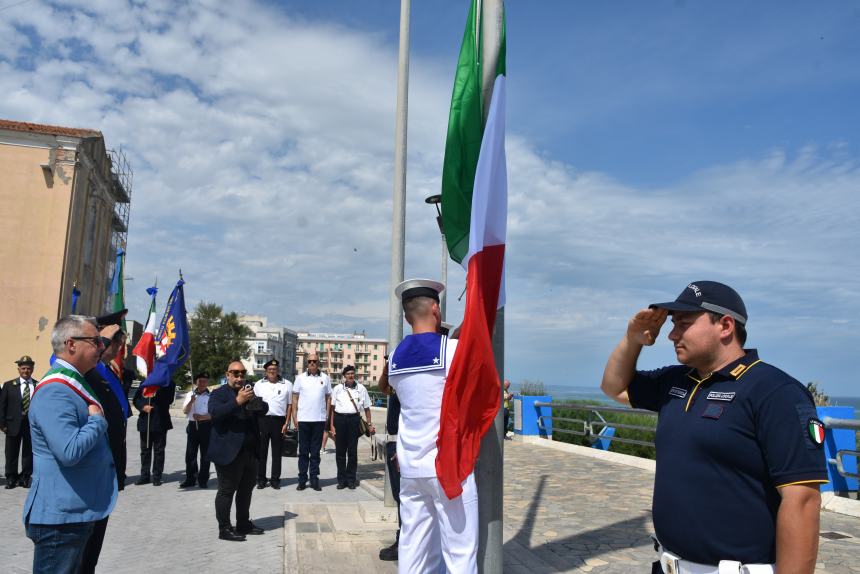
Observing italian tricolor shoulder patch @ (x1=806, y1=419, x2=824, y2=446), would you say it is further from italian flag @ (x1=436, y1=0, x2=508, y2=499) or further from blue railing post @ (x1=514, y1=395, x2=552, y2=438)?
blue railing post @ (x1=514, y1=395, x2=552, y2=438)

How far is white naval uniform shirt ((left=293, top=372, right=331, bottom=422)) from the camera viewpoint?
36.0 feet

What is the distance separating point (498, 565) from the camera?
13.5 ft

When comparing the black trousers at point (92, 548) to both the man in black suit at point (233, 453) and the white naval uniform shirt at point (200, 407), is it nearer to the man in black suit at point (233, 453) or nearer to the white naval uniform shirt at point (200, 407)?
the man in black suit at point (233, 453)

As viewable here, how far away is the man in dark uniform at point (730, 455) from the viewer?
228 cm

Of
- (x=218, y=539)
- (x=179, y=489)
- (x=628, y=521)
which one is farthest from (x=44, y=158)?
(x=628, y=521)

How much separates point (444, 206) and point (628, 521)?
5288 millimetres

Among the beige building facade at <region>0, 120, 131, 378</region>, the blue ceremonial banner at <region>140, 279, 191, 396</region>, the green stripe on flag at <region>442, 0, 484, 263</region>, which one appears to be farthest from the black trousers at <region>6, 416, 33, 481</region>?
the beige building facade at <region>0, 120, 131, 378</region>

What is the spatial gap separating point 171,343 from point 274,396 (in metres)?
1.90

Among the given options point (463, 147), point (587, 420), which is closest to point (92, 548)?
point (463, 147)

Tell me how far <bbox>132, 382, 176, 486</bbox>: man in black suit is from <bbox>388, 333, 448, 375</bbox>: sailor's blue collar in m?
8.18

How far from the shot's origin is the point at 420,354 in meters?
4.02

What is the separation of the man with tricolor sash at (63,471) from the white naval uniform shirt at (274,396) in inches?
298

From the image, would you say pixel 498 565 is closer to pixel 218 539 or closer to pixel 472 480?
pixel 472 480

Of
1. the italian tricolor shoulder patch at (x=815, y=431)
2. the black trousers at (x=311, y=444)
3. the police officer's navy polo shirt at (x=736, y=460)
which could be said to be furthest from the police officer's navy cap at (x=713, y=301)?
the black trousers at (x=311, y=444)
